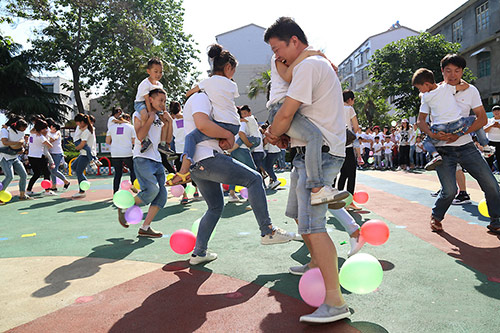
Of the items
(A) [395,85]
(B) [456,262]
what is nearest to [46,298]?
(B) [456,262]

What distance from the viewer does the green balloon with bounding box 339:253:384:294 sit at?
249cm

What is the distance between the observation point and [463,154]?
4.42 m

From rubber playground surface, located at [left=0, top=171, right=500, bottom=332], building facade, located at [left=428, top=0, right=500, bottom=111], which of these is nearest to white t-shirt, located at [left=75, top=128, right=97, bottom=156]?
rubber playground surface, located at [left=0, top=171, right=500, bottom=332]

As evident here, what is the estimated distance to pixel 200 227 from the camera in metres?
3.67

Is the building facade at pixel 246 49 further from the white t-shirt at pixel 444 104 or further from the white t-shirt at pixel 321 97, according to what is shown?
the white t-shirt at pixel 321 97

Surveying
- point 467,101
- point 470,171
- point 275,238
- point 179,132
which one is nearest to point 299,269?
point 275,238

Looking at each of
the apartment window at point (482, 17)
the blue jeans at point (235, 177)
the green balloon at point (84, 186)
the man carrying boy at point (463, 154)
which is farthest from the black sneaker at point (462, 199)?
the apartment window at point (482, 17)

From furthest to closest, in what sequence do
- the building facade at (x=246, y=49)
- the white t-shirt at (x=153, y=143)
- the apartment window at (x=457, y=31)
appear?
the building facade at (x=246, y=49) < the apartment window at (x=457, y=31) < the white t-shirt at (x=153, y=143)

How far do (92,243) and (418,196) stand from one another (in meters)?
6.40

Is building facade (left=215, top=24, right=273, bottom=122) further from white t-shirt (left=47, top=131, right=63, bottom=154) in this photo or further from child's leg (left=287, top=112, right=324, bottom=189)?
child's leg (left=287, top=112, right=324, bottom=189)

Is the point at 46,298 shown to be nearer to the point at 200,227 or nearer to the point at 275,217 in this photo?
the point at 200,227

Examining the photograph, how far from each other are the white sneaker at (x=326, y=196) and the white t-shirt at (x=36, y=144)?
9.38 m

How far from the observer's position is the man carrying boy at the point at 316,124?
234cm

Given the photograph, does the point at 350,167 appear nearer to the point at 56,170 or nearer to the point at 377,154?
the point at 56,170
